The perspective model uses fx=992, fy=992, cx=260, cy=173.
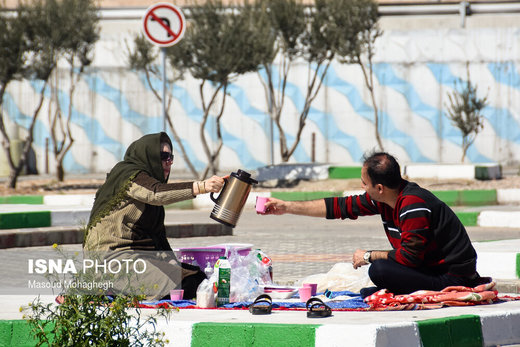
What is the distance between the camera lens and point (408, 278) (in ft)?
20.2

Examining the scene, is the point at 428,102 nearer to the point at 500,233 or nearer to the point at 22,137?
the point at 22,137

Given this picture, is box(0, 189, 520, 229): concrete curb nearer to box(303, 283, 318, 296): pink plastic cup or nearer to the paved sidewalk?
box(303, 283, 318, 296): pink plastic cup

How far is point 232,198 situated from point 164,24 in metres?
8.53

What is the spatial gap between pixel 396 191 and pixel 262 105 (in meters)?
25.4

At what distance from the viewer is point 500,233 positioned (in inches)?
547

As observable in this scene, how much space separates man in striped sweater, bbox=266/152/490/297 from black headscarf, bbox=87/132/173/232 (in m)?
1.40

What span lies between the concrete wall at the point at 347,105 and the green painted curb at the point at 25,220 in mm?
16294

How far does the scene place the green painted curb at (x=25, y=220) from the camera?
13.5 metres

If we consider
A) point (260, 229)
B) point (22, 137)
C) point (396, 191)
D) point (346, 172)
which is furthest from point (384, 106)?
point (396, 191)

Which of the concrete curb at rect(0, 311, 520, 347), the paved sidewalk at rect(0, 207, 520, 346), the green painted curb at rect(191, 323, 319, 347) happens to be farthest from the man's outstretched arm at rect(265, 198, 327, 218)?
the green painted curb at rect(191, 323, 319, 347)

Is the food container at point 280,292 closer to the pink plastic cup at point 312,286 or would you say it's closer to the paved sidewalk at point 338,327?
the pink plastic cup at point 312,286

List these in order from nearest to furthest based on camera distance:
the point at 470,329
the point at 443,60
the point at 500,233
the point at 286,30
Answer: the point at 470,329 < the point at 500,233 < the point at 286,30 < the point at 443,60

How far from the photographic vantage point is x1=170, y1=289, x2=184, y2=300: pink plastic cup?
21.6 feet

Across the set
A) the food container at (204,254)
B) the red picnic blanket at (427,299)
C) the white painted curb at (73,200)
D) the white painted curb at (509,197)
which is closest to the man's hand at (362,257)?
the red picnic blanket at (427,299)
